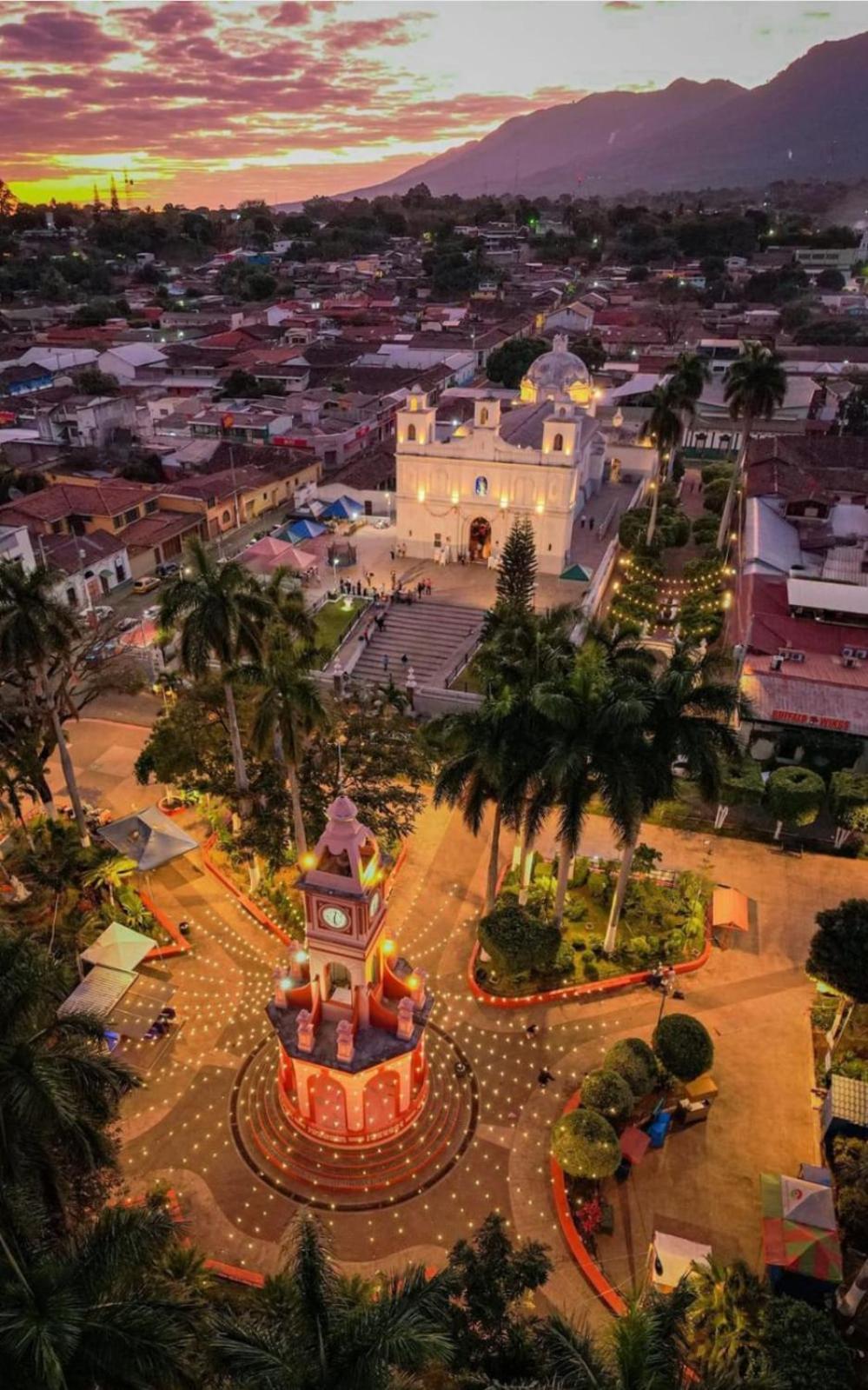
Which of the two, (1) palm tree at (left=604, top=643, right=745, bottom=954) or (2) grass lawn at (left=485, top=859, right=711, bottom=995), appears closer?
(1) palm tree at (left=604, top=643, right=745, bottom=954)

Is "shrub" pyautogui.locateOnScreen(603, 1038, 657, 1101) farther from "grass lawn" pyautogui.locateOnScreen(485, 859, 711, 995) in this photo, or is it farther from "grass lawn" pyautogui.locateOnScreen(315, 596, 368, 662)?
"grass lawn" pyautogui.locateOnScreen(315, 596, 368, 662)

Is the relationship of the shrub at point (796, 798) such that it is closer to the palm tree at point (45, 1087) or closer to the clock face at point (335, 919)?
the clock face at point (335, 919)

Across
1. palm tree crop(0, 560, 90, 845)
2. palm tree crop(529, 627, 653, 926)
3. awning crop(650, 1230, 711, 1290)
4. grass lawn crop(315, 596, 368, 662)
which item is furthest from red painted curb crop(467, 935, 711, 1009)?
grass lawn crop(315, 596, 368, 662)

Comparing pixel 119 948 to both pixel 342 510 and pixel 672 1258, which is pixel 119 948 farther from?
pixel 342 510

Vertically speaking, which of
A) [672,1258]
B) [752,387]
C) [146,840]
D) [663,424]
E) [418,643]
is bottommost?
[672,1258]

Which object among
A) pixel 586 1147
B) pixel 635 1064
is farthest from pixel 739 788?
pixel 586 1147

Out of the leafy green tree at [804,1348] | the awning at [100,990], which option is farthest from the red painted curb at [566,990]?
the awning at [100,990]
